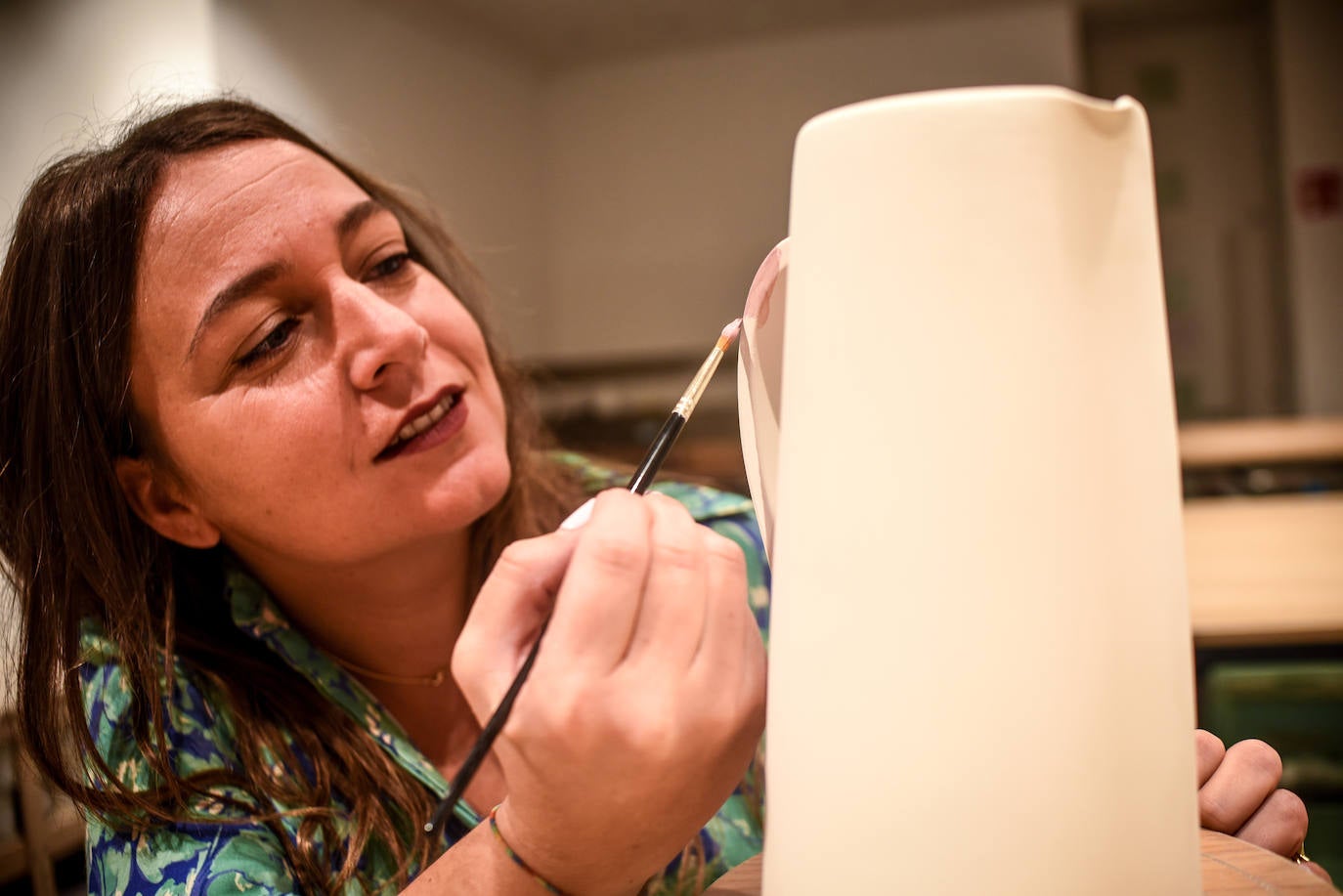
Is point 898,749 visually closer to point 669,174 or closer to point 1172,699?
point 1172,699

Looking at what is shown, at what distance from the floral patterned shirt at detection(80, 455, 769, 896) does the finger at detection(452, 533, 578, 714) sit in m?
0.29

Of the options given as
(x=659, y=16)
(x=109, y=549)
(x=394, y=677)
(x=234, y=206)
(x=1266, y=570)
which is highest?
(x=659, y=16)

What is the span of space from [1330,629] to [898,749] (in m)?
1.47

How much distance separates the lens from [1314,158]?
2744 mm

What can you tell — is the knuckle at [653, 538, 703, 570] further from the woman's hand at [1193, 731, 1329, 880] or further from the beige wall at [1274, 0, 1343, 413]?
the beige wall at [1274, 0, 1343, 413]

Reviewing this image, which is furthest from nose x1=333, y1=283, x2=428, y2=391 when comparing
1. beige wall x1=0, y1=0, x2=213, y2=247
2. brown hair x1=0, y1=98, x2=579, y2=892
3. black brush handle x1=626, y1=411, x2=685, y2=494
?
beige wall x1=0, y1=0, x2=213, y2=247

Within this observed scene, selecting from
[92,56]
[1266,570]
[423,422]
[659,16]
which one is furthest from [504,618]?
[659,16]

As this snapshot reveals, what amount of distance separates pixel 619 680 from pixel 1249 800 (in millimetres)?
324

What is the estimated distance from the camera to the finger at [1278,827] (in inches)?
17.7

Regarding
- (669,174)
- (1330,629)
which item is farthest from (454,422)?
(669,174)

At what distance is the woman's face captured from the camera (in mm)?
628

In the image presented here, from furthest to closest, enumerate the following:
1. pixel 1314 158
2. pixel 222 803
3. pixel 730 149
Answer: pixel 730 149
pixel 1314 158
pixel 222 803

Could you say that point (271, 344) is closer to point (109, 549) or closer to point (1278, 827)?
point (109, 549)

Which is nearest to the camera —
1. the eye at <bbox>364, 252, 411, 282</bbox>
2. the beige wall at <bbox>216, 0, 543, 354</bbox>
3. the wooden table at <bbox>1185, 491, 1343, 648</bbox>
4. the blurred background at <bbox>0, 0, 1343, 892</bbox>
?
the eye at <bbox>364, 252, 411, 282</bbox>
